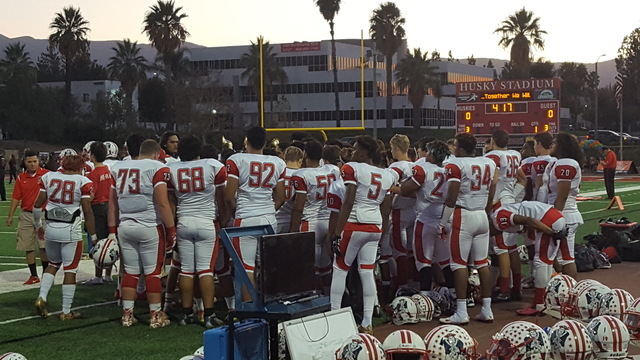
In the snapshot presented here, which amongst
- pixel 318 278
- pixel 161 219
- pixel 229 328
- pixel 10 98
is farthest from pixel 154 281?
pixel 10 98

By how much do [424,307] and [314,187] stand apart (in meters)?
1.76

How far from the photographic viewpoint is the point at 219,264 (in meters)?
9.78

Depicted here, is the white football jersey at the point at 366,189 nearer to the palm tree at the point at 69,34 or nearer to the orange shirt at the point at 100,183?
the orange shirt at the point at 100,183

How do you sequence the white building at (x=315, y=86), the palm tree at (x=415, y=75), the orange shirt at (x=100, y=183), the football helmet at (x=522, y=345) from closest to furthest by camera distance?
the football helmet at (x=522, y=345)
the orange shirt at (x=100, y=183)
the palm tree at (x=415, y=75)
the white building at (x=315, y=86)

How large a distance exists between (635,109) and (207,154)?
10342cm

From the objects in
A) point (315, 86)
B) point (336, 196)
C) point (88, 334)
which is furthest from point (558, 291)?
point (315, 86)

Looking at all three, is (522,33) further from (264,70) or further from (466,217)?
(466,217)

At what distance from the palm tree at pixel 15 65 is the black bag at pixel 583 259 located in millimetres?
60114

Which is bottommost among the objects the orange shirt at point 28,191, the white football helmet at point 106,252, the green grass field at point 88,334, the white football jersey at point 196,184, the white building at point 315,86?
the green grass field at point 88,334

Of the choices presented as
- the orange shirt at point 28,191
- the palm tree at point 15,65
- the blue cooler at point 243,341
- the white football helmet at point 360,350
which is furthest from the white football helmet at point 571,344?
the palm tree at point 15,65

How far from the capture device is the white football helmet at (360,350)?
6258 millimetres

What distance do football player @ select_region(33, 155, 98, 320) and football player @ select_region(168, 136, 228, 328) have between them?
138 centimetres

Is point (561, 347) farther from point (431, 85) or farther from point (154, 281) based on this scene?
point (431, 85)

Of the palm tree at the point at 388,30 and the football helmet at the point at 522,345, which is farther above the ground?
the palm tree at the point at 388,30
